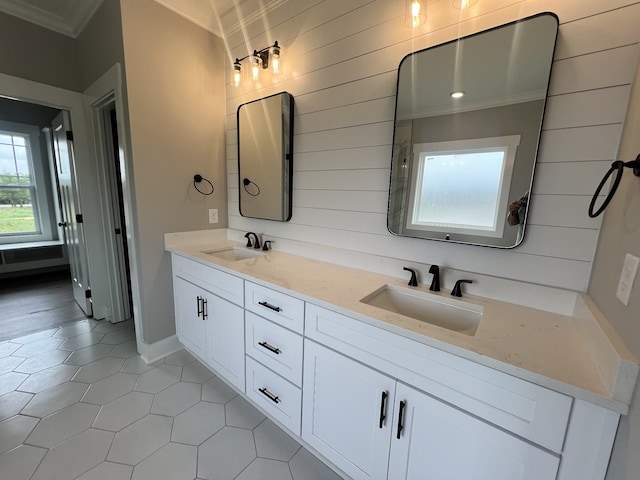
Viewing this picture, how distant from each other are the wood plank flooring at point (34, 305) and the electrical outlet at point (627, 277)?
13.3ft

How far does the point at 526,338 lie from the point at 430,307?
42cm

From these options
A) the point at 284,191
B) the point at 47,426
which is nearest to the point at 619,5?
the point at 284,191

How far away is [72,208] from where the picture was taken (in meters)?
2.68

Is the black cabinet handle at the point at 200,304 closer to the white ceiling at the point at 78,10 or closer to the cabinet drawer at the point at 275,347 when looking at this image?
the cabinet drawer at the point at 275,347

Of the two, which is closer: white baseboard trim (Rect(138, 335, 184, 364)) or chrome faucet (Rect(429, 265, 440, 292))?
chrome faucet (Rect(429, 265, 440, 292))

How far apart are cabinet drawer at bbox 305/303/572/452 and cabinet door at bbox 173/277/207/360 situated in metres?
1.18

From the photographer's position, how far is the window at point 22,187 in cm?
409

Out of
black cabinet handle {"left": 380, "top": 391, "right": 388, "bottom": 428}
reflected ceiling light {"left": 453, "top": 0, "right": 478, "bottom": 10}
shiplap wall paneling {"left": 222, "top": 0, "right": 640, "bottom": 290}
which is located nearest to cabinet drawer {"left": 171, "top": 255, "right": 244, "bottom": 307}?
shiplap wall paneling {"left": 222, "top": 0, "right": 640, "bottom": 290}

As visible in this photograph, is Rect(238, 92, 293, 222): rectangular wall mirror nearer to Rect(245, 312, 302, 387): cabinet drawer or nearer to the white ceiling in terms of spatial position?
the white ceiling

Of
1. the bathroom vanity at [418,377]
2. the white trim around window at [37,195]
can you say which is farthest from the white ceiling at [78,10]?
the white trim around window at [37,195]

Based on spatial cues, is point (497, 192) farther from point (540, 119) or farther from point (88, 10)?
point (88, 10)

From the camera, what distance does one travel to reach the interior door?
2.47 metres

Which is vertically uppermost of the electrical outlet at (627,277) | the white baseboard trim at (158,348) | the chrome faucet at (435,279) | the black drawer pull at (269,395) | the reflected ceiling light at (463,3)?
the reflected ceiling light at (463,3)

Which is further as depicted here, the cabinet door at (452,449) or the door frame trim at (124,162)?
the door frame trim at (124,162)
